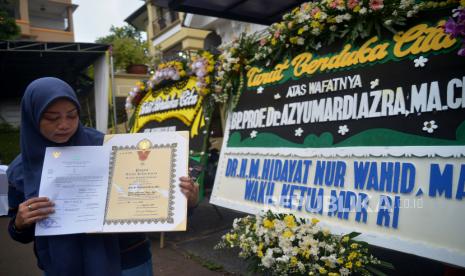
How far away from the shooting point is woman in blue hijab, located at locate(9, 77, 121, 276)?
1.34 m

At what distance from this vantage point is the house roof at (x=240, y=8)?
16.7ft

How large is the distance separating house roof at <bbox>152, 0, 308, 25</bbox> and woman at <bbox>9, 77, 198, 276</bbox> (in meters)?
3.99

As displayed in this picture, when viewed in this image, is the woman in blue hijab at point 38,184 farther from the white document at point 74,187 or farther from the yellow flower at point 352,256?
the yellow flower at point 352,256

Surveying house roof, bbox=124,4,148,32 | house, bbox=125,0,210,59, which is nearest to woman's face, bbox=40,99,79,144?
house, bbox=125,0,210,59

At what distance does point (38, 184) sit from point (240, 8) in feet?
16.1

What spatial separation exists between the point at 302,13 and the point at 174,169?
228 centimetres

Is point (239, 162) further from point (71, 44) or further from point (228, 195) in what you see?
point (71, 44)

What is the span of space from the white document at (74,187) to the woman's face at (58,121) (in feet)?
0.20

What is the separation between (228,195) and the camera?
3459 millimetres

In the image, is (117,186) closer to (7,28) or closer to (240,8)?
(240,8)

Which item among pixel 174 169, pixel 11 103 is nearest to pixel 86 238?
pixel 174 169

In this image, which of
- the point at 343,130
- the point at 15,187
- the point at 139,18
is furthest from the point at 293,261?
the point at 139,18

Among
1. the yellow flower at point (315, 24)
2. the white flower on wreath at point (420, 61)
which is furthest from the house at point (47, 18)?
the white flower on wreath at point (420, 61)

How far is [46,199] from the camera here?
1334 millimetres
